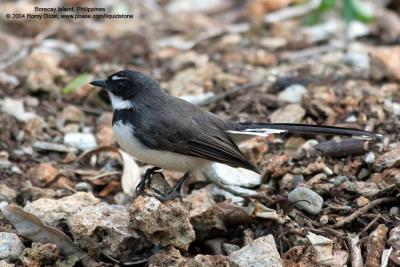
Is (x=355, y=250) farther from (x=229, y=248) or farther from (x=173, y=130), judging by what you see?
(x=173, y=130)

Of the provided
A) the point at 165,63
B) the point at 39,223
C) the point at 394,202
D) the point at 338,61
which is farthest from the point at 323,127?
the point at 165,63

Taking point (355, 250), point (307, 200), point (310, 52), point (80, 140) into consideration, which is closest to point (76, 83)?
point (80, 140)

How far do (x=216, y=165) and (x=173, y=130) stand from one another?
736mm

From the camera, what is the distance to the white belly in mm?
5387

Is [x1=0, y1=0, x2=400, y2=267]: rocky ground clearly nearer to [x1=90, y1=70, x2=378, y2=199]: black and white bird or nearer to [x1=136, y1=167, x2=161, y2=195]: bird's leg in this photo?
[x1=136, y1=167, x2=161, y2=195]: bird's leg

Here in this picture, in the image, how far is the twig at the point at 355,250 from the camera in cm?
461

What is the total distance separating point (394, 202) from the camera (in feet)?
16.9

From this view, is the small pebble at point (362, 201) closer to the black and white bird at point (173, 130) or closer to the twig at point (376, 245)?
the twig at point (376, 245)

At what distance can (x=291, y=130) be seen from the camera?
5641 mm

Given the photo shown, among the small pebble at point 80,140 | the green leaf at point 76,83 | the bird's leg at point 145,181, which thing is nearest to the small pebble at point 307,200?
the bird's leg at point 145,181

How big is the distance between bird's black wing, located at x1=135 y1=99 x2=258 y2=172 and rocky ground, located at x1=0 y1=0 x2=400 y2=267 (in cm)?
30

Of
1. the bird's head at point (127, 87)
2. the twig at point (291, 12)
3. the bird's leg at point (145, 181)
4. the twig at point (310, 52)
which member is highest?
the twig at point (291, 12)

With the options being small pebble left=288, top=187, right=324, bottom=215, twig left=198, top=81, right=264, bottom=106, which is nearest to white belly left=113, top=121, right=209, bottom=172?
small pebble left=288, top=187, right=324, bottom=215

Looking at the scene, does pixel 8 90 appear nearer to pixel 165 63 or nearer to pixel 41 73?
pixel 41 73
